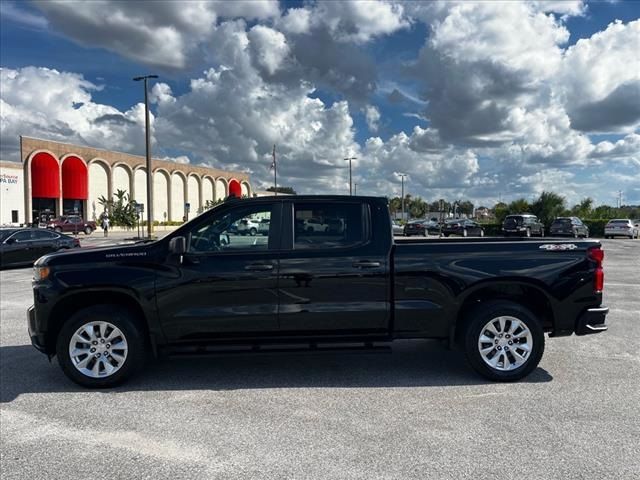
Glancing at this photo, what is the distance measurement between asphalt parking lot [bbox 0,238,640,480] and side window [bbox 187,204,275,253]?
1.35m

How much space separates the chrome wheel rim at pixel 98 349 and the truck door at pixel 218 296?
49 cm

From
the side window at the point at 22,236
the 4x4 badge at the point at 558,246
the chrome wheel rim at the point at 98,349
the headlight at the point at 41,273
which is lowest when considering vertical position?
the chrome wheel rim at the point at 98,349

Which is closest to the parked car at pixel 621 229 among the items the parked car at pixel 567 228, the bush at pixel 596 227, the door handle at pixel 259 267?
the parked car at pixel 567 228

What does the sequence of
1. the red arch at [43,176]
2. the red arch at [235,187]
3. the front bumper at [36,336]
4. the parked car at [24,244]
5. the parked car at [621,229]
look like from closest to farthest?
the front bumper at [36,336]
the parked car at [24,244]
the parked car at [621,229]
the red arch at [43,176]
the red arch at [235,187]

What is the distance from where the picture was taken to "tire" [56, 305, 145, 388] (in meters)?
4.98

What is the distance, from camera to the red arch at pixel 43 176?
1909 inches

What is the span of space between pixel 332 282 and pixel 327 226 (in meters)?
0.58

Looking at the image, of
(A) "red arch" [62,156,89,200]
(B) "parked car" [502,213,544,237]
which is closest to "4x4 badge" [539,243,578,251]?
(B) "parked car" [502,213,544,237]

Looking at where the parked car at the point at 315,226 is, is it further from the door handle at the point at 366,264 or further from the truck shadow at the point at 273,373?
the truck shadow at the point at 273,373

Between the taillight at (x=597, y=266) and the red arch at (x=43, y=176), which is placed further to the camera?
the red arch at (x=43, y=176)

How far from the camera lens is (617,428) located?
3.98 meters

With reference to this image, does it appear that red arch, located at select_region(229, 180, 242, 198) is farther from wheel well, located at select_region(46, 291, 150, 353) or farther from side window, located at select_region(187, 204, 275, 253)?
side window, located at select_region(187, 204, 275, 253)

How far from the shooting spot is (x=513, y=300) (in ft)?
17.6

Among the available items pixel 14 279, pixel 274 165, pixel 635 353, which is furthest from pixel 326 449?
pixel 274 165
